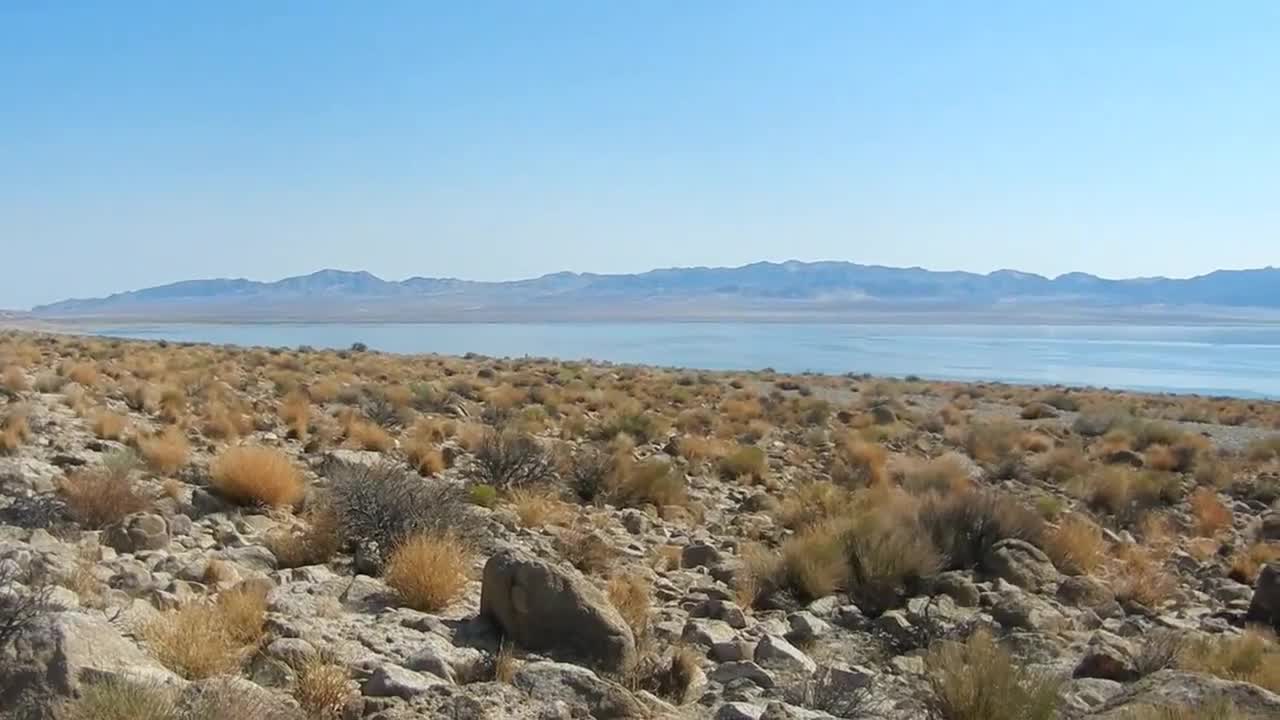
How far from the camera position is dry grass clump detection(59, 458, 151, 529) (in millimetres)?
7840

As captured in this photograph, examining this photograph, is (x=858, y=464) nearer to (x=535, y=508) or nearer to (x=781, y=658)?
(x=535, y=508)

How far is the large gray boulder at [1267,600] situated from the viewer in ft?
29.0

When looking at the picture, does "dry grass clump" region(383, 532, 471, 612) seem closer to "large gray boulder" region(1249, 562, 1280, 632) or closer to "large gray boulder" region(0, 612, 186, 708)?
"large gray boulder" region(0, 612, 186, 708)

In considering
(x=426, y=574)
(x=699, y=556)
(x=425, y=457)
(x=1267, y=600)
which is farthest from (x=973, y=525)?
(x=425, y=457)

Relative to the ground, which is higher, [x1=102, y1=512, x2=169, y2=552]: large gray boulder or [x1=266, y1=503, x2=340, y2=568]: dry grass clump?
[x1=102, y1=512, x2=169, y2=552]: large gray boulder

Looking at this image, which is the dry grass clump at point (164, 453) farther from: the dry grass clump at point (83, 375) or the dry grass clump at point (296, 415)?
the dry grass clump at point (83, 375)

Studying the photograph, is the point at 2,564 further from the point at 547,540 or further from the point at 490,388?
the point at 490,388

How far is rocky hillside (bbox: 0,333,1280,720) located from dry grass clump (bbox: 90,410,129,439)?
84 mm

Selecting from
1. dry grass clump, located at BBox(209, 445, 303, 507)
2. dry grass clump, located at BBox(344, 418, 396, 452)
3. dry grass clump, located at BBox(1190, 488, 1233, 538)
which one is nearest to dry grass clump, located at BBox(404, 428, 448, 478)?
dry grass clump, located at BBox(344, 418, 396, 452)

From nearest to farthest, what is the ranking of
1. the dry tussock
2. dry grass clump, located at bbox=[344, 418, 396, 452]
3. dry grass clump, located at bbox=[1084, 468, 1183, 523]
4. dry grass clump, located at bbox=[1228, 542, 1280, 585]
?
the dry tussock
dry grass clump, located at bbox=[1228, 542, 1280, 585]
dry grass clump, located at bbox=[344, 418, 396, 452]
dry grass clump, located at bbox=[1084, 468, 1183, 523]

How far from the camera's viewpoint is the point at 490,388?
25.0m

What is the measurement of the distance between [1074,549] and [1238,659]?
3.83 meters

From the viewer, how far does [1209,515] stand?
14453 mm

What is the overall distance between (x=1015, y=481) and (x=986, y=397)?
745 inches
